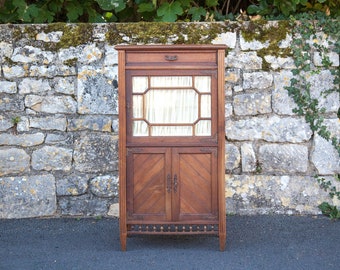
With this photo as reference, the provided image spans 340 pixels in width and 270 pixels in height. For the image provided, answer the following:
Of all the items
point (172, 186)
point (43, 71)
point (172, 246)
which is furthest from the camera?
point (43, 71)

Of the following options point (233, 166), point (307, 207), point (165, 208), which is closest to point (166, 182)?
point (165, 208)

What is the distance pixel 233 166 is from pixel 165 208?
4.30 ft

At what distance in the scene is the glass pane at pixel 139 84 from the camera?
16.4 feet

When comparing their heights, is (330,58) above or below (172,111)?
above

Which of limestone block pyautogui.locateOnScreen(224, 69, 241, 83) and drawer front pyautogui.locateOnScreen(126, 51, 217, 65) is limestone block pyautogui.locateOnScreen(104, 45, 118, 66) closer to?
limestone block pyautogui.locateOnScreen(224, 69, 241, 83)

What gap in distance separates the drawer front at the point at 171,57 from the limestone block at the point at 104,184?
1.51 metres

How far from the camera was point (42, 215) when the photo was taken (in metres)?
6.19

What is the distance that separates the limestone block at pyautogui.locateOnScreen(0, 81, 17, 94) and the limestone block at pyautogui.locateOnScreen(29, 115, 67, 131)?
30 centimetres

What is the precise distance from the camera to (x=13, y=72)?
241 inches

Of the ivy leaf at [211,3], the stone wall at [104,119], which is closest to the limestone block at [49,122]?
the stone wall at [104,119]

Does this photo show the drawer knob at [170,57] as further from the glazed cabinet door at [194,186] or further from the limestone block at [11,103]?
the limestone block at [11,103]

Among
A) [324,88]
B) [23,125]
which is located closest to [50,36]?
[23,125]

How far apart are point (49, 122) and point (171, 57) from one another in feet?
5.40

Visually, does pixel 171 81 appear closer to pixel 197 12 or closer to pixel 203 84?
pixel 203 84
